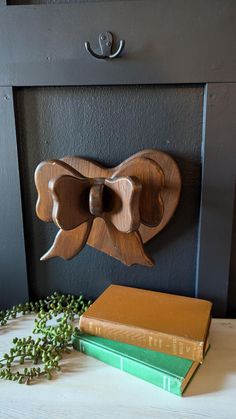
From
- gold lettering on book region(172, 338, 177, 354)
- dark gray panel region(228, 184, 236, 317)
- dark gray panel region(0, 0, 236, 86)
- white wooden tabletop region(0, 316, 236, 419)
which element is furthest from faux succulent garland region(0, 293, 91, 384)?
dark gray panel region(0, 0, 236, 86)

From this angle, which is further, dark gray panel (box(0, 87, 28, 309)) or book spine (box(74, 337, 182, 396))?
dark gray panel (box(0, 87, 28, 309))

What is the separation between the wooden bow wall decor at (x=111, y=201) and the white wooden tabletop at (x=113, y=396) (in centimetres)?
18

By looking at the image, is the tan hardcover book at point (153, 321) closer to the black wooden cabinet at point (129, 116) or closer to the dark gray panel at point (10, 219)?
the black wooden cabinet at point (129, 116)

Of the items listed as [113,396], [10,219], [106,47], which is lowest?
[113,396]

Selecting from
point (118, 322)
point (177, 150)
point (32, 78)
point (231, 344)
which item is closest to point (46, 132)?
point (32, 78)

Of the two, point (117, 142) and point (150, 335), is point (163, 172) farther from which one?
point (150, 335)

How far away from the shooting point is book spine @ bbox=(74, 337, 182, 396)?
49 cm

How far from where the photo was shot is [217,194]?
607mm

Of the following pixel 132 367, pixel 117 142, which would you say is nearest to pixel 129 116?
pixel 117 142

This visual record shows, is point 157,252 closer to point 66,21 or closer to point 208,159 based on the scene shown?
point 208,159

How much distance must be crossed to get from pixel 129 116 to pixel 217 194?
0.66 feet

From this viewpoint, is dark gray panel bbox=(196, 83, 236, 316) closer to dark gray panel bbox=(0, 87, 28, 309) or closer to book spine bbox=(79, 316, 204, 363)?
book spine bbox=(79, 316, 204, 363)

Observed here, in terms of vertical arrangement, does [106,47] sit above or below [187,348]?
above

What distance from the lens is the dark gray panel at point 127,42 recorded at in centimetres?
54
